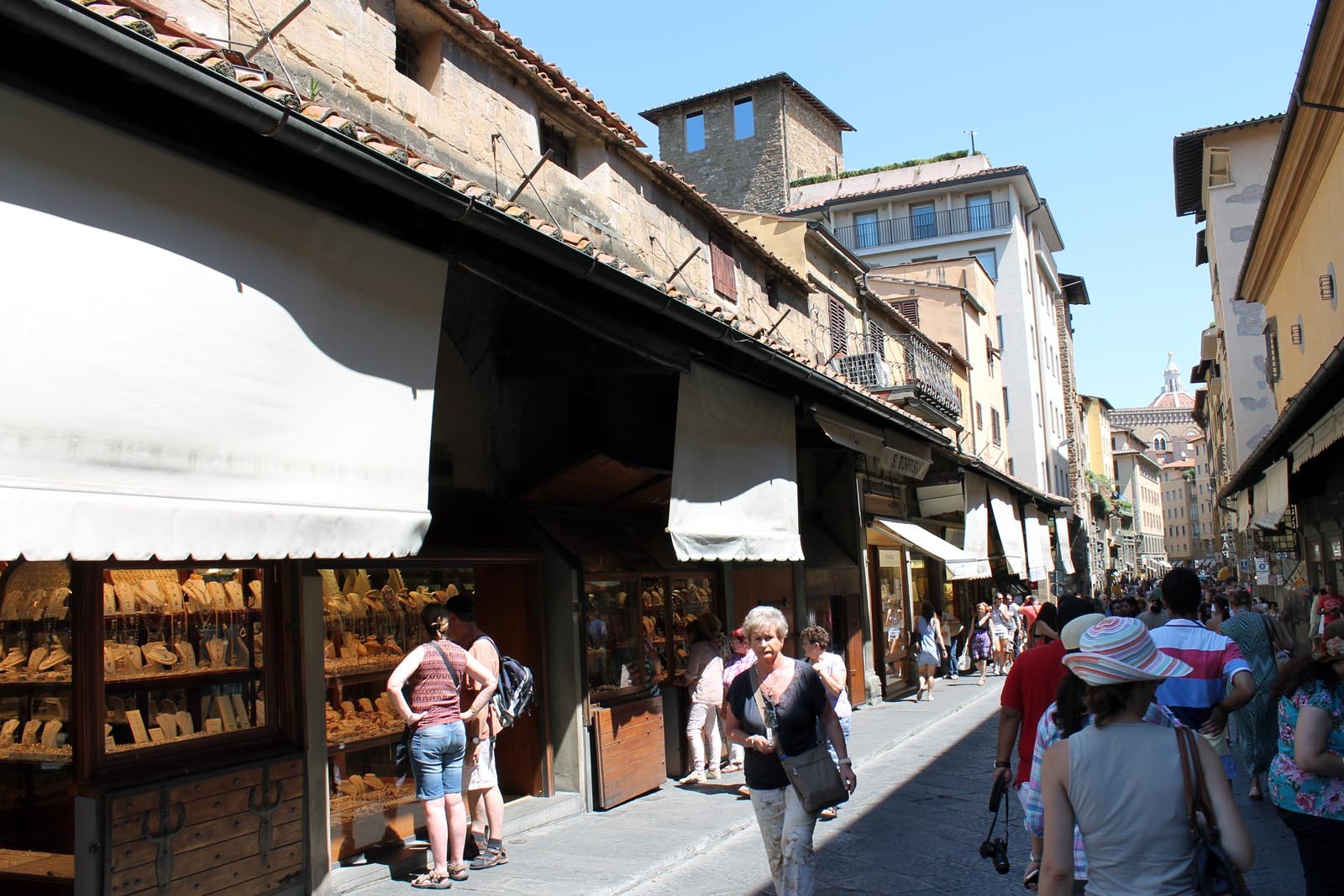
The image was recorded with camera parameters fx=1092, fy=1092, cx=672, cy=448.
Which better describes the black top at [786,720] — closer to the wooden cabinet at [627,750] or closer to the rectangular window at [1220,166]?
the wooden cabinet at [627,750]

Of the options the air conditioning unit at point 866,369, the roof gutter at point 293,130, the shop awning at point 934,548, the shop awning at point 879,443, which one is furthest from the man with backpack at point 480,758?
the air conditioning unit at point 866,369

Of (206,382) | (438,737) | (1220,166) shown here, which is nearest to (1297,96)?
(438,737)

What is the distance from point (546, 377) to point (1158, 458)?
145 m

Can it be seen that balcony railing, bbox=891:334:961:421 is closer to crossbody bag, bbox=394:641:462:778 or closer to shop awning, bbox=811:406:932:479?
shop awning, bbox=811:406:932:479

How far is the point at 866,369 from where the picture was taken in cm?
2184

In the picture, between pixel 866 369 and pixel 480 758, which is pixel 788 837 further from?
pixel 866 369

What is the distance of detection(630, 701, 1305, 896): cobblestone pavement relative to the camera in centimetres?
695

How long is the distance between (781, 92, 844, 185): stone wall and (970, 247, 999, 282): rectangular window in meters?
6.97

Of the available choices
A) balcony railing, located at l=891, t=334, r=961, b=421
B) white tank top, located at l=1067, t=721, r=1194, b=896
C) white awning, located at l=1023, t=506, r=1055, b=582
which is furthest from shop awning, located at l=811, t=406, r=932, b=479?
white awning, located at l=1023, t=506, r=1055, b=582

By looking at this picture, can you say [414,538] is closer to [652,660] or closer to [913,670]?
[652,660]

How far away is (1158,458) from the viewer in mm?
140250

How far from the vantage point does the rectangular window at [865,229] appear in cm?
4731

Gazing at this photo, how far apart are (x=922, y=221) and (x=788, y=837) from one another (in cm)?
4442

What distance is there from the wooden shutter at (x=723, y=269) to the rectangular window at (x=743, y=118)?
2247 centimetres
